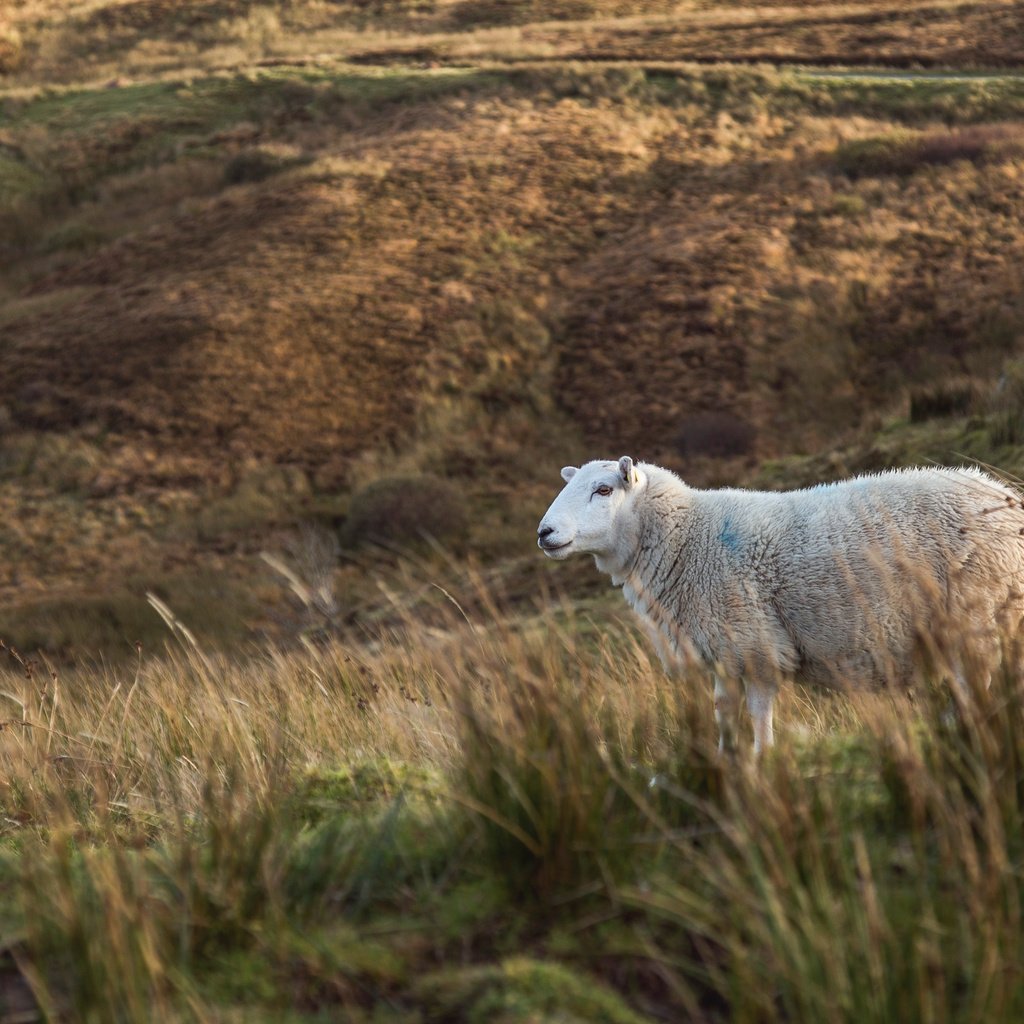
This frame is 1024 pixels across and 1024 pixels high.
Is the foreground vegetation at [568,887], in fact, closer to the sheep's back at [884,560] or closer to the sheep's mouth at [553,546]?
the sheep's back at [884,560]

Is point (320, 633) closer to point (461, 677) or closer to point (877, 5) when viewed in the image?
point (461, 677)

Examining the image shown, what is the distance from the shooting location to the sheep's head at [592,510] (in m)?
5.78

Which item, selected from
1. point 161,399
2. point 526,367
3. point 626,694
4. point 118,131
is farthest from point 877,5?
point 626,694

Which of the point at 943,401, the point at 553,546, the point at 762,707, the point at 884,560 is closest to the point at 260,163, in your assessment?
the point at 943,401

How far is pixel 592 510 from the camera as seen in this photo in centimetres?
590

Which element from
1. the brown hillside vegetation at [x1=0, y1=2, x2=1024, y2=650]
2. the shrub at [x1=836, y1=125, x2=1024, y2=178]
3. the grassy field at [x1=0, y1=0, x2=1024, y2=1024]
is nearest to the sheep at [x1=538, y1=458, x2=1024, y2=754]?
the grassy field at [x1=0, y1=0, x2=1024, y2=1024]

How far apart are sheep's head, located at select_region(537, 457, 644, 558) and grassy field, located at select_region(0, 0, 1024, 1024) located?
41cm

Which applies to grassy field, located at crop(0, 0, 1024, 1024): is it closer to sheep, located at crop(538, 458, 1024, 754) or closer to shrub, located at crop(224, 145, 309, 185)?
shrub, located at crop(224, 145, 309, 185)

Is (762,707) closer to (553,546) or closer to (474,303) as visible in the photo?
(553,546)

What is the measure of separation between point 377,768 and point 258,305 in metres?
24.7

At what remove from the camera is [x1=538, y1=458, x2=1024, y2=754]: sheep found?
199 inches

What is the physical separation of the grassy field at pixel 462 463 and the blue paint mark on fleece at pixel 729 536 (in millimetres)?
737

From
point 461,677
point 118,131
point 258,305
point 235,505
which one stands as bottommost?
point 235,505

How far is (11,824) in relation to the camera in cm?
462
